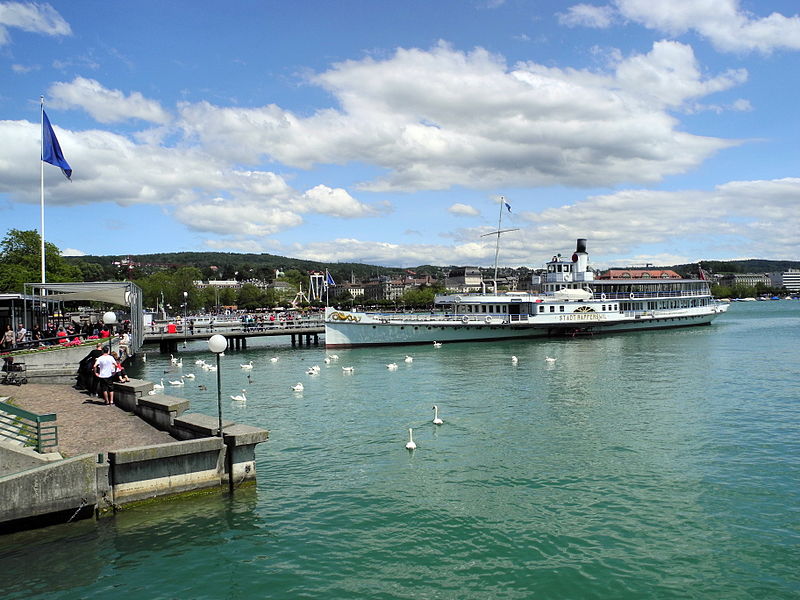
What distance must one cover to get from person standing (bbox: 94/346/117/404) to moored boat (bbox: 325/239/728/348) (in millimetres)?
35401

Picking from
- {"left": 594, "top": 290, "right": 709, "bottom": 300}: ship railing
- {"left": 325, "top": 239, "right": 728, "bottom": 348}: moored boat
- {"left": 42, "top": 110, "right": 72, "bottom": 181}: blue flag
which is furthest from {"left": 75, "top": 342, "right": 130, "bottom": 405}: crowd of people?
{"left": 594, "top": 290, "right": 709, "bottom": 300}: ship railing

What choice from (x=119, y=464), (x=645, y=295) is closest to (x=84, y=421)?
(x=119, y=464)

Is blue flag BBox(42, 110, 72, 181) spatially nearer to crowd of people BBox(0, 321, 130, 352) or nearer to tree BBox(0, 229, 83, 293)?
crowd of people BBox(0, 321, 130, 352)

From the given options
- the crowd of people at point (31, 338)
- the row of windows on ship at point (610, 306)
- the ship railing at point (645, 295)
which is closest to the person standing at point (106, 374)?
the crowd of people at point (31, 338)

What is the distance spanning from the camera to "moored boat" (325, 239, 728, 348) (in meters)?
55.8

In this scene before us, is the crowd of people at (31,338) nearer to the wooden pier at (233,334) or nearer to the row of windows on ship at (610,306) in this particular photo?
the wooden pier at (233,334)

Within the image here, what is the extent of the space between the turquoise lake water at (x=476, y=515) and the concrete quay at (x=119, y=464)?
370 mm

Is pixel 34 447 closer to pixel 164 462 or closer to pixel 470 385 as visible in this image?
pixel 164 462

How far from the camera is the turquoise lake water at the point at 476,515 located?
985 cm

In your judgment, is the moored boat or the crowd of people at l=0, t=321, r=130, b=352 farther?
the moored boat

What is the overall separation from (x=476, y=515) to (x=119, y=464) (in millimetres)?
7164

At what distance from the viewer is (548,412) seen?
23.3 m

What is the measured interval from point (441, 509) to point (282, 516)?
3.29 m

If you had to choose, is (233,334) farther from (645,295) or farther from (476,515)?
(476,515)
